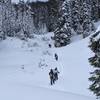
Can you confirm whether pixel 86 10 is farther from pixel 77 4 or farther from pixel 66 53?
pixel 66 53

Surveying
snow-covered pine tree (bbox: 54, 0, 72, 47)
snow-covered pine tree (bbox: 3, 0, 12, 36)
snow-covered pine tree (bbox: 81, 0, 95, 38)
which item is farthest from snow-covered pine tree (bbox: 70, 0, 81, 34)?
snow-covered pine tree (bbox: 3, 0, 12, 36)

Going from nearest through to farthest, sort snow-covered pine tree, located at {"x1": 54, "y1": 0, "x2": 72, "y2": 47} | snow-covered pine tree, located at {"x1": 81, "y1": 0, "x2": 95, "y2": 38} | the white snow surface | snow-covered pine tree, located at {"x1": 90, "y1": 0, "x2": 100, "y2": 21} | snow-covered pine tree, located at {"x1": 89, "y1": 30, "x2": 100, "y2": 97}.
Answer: snow-covered pine tree, located at {"x1": 89, "y1": 30, "x2": 100, "y2": 97}, the white snow surface, snow-covered pine tree, located at {"x1": 54, "y1": 0, "x2": 72, "y2": 47}, snow-covered pine tree, located at {"x1": 81, "y1": 0, "x2": 95, "y2": 38}, snow-covered pine tree, located at {"x1": 90, "y1": 0, "x2": 100, "y2": 21}

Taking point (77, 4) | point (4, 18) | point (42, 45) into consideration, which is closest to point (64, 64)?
point (42, 45)

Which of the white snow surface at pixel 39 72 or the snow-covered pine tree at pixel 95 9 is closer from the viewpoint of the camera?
the white snow surface at pixel 39 72

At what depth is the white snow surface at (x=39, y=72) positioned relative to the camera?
17.5 m

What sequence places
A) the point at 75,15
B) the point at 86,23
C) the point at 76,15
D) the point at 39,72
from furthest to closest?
1. the point at 75,15
2. the point at 76,15
3. the point at 86,23
4. the point at 39,72

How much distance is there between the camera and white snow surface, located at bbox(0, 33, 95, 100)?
17.5 meters

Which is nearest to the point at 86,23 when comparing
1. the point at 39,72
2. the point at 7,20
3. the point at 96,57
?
the point at 7,20

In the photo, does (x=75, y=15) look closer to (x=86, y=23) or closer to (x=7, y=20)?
(x=86, y=23)

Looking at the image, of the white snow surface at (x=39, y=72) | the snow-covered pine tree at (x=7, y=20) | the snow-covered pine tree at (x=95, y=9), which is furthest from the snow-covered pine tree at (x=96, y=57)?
the snow-covered pine tree at (x=7, y=20)

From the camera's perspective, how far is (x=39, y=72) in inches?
1356

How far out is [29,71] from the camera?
36031 millimetres

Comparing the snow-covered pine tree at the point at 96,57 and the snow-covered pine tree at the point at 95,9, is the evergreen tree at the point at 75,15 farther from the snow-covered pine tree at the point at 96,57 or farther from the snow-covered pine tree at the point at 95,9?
the snow-covered pine tree at the point at 96,57

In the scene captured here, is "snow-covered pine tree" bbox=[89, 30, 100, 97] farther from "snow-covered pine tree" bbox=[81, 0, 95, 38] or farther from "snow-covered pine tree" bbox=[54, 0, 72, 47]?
"snow-covered pine tree" bbox=[81, 0, 95, 38]
